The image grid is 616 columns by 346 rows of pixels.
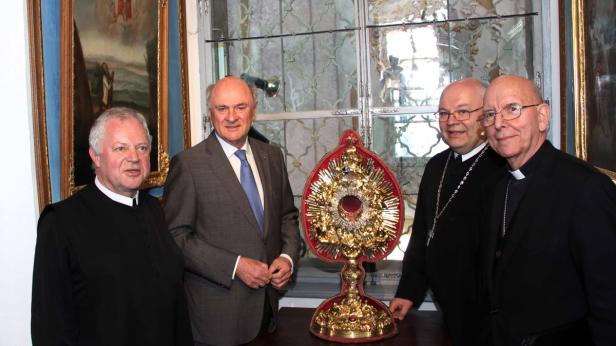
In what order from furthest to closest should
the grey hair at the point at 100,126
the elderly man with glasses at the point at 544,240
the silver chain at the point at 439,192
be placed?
the silver chain at the point at 439,192 → the grey hair at the point at 100,126 → the elderly man with glasses at the point at 544,240

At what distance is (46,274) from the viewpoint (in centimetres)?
194

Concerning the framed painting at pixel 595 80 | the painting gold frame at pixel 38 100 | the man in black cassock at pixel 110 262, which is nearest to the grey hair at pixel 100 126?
the man in black cassock at pixel 110 262

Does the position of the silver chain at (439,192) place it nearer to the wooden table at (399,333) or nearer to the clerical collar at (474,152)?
the clerical collar at (474,152)

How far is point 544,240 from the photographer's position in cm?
190

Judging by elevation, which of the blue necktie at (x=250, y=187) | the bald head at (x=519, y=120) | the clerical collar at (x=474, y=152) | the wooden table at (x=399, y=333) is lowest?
the wooden table at (x=399, y=333)

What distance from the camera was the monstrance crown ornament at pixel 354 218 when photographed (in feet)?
8.50

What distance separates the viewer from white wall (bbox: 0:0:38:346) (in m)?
2.38

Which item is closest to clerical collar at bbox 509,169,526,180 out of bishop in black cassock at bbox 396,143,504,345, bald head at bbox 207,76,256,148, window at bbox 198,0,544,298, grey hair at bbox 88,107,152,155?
bishop in black cassock at bbox 396,143,504,345

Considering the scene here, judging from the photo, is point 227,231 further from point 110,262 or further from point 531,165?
point 531,165

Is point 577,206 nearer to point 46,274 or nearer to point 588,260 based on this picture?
point 588,260

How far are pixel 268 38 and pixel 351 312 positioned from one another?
2137 millimetres

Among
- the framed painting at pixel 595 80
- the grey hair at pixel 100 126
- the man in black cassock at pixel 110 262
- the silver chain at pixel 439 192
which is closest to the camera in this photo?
the man in black cassock at pixel 110 262

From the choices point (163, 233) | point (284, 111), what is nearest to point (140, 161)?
point (163, 233)

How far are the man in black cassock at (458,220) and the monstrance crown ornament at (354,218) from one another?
0.74 ft
